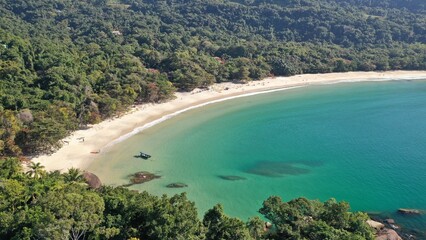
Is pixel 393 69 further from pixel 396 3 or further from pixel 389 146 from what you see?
pixel 396 3

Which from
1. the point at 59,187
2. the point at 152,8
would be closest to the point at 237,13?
the point at 152,8

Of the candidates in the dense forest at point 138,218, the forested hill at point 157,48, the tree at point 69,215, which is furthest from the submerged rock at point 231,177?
the forested hill at point 157,48

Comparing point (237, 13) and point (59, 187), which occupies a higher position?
point (237, 13)

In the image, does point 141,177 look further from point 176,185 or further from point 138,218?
point 138,218

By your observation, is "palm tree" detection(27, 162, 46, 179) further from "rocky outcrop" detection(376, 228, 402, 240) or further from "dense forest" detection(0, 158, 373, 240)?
"rocky outcrop" detection(376, 228, 402, 240)

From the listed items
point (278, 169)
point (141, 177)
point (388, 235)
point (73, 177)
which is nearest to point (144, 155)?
point (141, 177)

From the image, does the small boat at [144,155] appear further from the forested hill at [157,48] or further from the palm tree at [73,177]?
the palm tree at [73,177]
